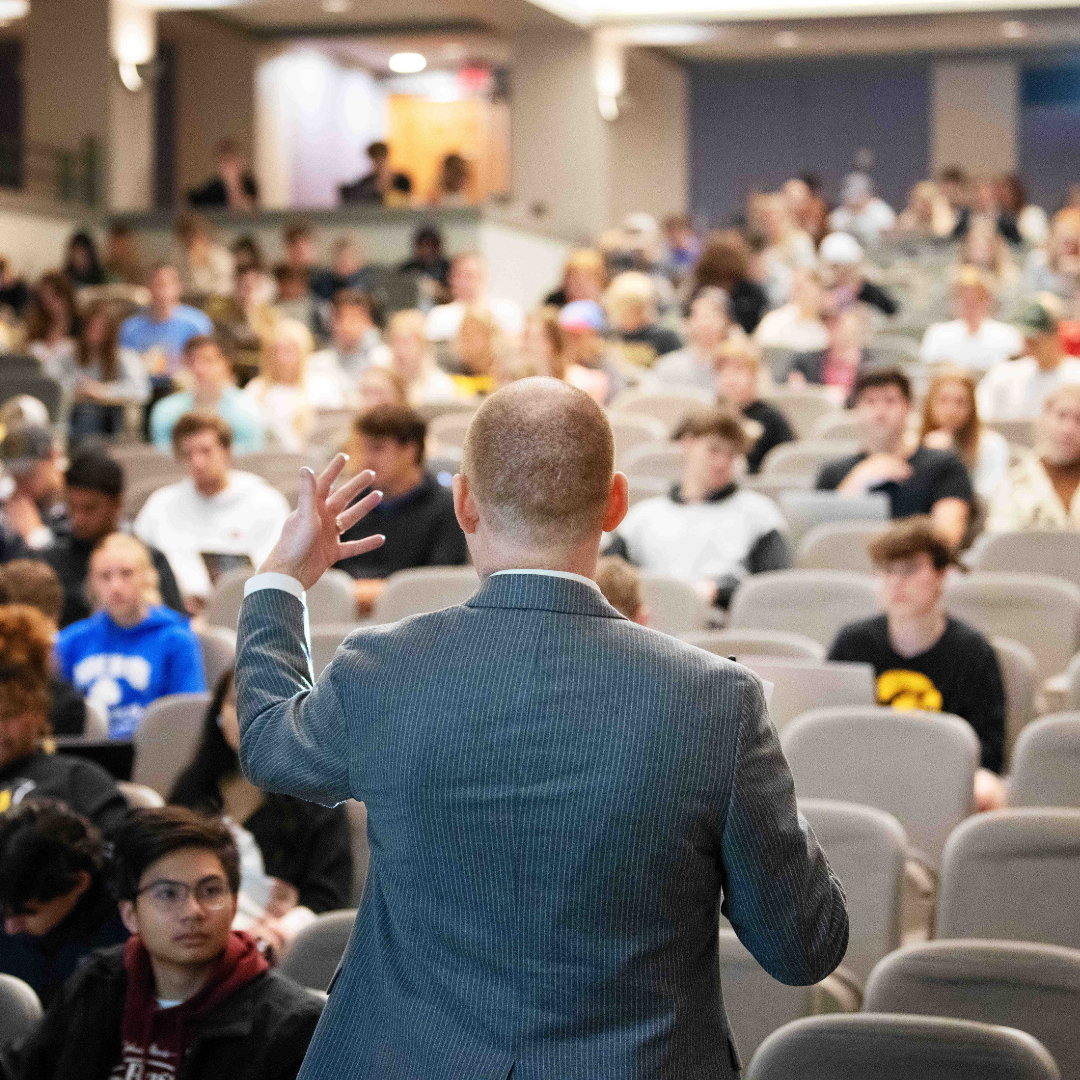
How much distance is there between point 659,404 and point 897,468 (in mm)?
2217

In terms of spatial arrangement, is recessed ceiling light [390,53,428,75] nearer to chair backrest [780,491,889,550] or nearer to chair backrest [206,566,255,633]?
chair backrest [780,491,889,550]

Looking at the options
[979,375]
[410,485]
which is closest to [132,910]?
[410,485]

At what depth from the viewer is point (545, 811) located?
4.89 feet

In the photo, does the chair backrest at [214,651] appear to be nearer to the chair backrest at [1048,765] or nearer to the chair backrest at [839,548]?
the chair backrest at [839,548]

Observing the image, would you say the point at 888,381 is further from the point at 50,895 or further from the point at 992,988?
the point at 50,895

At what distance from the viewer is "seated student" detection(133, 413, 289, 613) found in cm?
570

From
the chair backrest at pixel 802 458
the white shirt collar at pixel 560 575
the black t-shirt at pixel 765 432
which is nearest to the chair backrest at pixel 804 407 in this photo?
the black t-shirt at pixel 765 432

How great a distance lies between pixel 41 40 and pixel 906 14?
7483mm

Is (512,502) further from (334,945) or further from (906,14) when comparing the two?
(906,14)

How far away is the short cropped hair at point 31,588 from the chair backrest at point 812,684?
1.83m

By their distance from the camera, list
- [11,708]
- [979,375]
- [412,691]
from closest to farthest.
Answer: [412,691], [11,708], [979,375]

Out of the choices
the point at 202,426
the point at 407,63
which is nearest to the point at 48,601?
the point at 202,426

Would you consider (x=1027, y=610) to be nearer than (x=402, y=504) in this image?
Yes

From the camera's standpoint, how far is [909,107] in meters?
20.0
